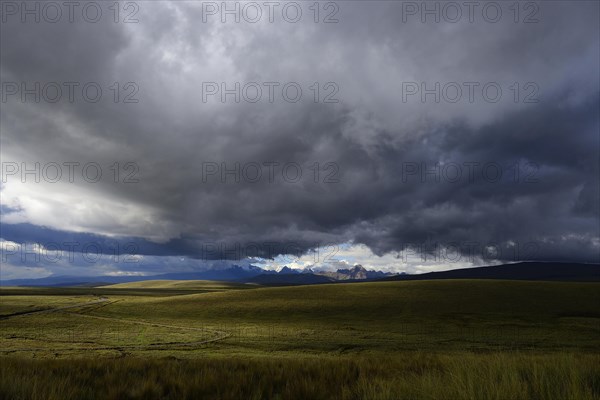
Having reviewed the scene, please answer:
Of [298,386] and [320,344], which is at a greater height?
[298,386]

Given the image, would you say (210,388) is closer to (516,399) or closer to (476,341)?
(516,399)

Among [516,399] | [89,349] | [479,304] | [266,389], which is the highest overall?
[516,399]

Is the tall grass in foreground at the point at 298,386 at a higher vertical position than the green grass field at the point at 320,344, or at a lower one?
higher

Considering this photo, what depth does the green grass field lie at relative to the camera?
23.7 ft

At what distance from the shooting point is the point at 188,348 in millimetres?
33875

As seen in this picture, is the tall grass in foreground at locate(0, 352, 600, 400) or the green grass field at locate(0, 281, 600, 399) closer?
the tall grass in foreground at locate(0, 352, 600, 400)

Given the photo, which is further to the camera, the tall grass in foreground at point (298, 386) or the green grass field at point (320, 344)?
the green grass field at point (320, 344)

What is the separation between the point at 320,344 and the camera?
38094 millimetres

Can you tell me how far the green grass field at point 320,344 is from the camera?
723 centimetres

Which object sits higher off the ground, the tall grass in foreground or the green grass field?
the tall grass in foreground

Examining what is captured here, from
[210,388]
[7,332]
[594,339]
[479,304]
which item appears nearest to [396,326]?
[594,339]

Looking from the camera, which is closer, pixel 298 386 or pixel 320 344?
pixel 298 386

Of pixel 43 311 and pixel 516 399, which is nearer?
pixel 516 399

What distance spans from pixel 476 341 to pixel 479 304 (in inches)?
1789
